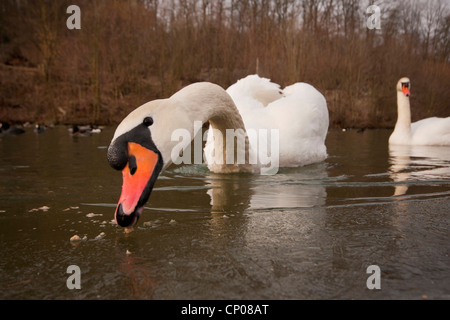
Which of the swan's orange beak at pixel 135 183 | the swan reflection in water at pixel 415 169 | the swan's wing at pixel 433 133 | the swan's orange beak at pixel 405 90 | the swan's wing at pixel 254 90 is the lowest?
the swan reflection in water at pixel 415 169

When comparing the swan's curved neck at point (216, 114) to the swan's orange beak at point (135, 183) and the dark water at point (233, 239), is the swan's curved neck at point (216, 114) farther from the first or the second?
the swan's orange beak at point (135, 183)

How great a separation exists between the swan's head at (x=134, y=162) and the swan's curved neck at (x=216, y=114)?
1.46ft

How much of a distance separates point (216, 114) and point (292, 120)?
1.43 meters

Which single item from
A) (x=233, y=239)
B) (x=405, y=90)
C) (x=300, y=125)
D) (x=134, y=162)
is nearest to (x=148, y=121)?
(x=134, y=162)

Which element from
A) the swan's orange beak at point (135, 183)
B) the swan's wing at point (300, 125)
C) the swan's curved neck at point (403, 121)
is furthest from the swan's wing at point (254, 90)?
the swan's curved neck at point (403, 121)

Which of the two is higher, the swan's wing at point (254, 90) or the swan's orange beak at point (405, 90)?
the swan's orange beak at point (405, 90)

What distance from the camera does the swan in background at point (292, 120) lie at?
488 centimetres

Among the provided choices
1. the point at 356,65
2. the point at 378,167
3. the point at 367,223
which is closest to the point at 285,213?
the point at 367,223

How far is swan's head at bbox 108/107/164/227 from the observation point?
214cm

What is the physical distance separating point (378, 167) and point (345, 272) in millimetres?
3834

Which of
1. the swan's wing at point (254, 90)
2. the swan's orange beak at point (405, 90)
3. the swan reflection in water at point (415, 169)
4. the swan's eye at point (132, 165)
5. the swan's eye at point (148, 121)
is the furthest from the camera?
the swan's orange beak at point (405, 90)

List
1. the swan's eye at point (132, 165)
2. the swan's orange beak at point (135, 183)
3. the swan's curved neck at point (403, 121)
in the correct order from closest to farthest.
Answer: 1. the swan's orange beak at point (135, 183)
2. the swan's eye at point (132, 165)
3. the swan's curved neck at point (403, 121)
